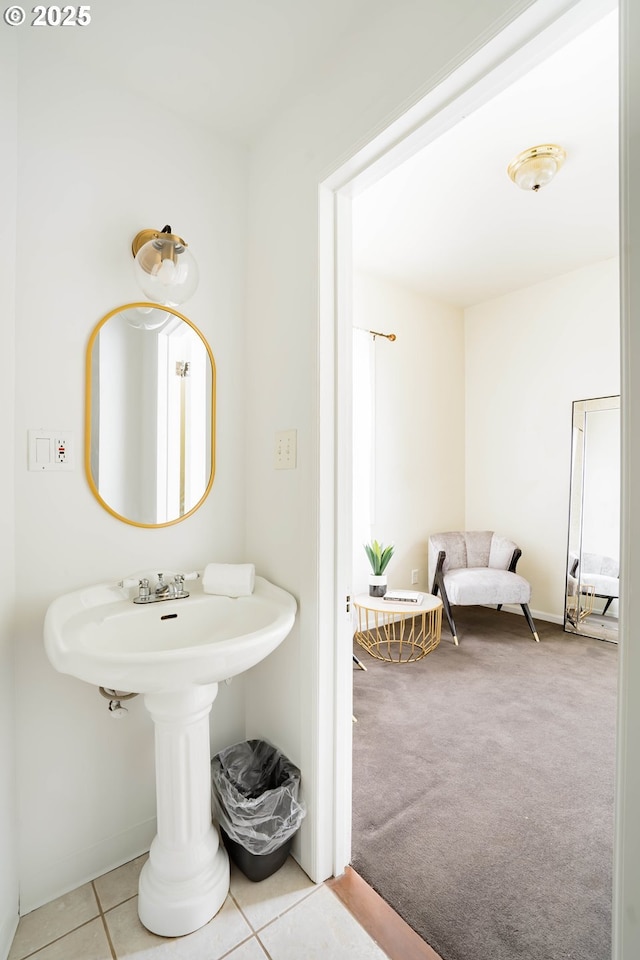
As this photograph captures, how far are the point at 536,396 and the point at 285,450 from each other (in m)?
3.11

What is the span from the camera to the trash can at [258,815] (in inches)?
51.4

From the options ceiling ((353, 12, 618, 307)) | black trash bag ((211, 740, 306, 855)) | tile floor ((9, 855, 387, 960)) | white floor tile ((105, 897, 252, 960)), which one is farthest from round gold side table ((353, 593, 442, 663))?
ceiling ((353, 12, 618, 307))

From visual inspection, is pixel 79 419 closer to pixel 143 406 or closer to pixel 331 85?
pixel 143 406

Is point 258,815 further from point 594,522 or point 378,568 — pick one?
point 594,522

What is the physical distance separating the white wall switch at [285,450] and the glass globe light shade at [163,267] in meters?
0.54

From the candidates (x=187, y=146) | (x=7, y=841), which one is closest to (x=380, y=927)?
(x=7, y=841)

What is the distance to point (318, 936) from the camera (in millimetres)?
1177

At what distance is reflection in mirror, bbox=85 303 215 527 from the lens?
4.64 ft

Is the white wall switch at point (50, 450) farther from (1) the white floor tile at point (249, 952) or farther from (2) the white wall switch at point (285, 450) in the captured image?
(1) the white floor tile at point (249, 952)

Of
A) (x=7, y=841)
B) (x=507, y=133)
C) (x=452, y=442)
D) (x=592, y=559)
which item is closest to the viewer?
(x=7, y=841)

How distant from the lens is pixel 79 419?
54.1 inches

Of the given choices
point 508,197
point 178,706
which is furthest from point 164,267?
point 508,197

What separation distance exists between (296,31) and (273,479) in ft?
4.15

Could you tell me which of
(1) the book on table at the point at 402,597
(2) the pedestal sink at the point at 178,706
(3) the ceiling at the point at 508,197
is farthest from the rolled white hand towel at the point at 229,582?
(3) the ceiling at the point at 508,197
